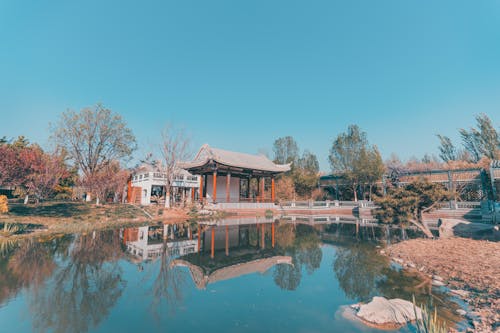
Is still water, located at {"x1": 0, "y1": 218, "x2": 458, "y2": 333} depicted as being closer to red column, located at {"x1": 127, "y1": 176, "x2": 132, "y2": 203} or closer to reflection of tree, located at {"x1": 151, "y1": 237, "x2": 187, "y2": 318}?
reflection of tree, located at {"x1": 151, "y1": 237, "x2": 187, "y2": 318}

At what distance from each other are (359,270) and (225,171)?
1704cm

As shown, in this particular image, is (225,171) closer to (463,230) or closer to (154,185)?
(154,185)

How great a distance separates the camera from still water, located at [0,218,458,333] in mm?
3361

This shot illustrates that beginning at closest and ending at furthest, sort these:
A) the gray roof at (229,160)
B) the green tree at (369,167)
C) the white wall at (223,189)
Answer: the gray roof at (229,160) → the white wall at (223,189) → the green tree at (369,167)

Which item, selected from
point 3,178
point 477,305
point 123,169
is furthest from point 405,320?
point 123,169

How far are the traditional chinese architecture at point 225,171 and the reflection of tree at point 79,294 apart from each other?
14.3 metres

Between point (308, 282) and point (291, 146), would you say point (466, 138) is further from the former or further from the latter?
point (308, 282)

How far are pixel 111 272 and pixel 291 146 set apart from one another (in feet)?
109

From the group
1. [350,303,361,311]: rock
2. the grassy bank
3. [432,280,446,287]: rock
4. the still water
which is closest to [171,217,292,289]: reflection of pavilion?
the still water

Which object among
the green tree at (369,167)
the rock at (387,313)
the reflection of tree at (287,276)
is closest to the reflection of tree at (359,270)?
the rock at (387,313)

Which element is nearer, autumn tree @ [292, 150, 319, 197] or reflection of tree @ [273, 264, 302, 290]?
reflection of tree @ [273, 264, 302, 290]

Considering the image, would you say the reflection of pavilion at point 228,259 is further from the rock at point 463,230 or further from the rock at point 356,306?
the rock at point 463,230

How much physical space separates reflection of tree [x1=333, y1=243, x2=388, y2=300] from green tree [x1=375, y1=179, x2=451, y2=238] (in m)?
1.69

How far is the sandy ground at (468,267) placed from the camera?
3.54 metres
